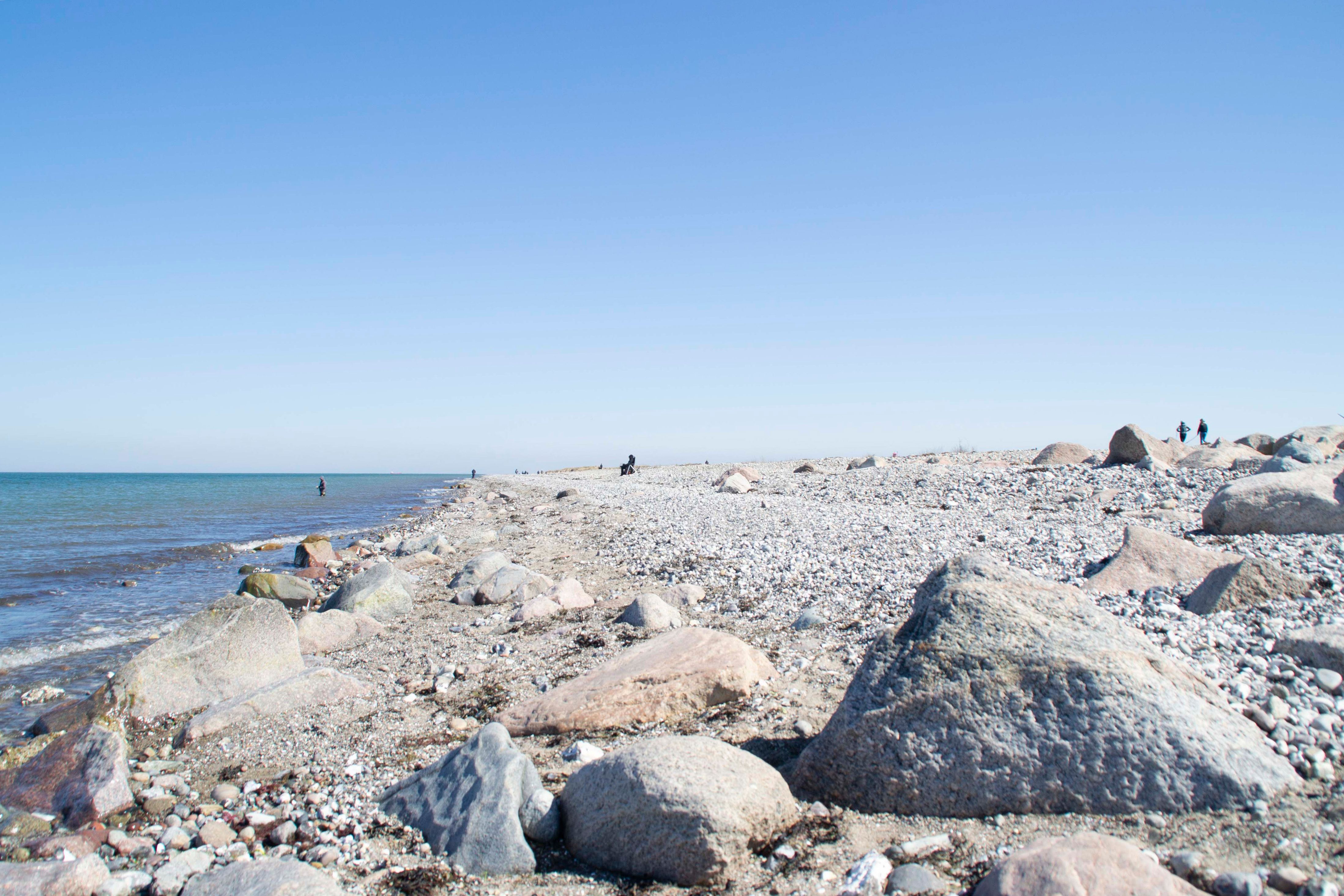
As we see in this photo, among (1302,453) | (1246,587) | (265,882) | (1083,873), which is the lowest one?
(265,882)

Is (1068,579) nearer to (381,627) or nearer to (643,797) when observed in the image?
(643,797)

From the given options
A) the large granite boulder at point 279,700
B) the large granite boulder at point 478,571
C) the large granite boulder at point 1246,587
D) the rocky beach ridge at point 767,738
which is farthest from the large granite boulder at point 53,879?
the large granite boulder at point 1246,587

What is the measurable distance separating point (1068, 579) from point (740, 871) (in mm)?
6634

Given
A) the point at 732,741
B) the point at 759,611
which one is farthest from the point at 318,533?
the point at 732,741

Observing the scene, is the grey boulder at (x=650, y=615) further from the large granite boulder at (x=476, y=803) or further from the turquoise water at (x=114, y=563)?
the turquoise water at (x=114, y=563)

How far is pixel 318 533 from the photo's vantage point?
28.3m

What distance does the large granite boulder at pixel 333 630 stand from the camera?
384 inches

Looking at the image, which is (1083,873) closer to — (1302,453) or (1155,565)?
(1155,565)

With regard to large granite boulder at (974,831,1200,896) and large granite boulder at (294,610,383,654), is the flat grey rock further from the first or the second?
large granite boulder at (294,610,383,654)

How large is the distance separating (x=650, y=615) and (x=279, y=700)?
417 centimetres

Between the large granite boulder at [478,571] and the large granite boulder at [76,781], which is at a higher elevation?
the large granite boulder at [478,571]

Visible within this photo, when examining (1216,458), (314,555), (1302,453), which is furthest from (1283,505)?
(314,555)

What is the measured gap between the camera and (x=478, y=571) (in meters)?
12.6

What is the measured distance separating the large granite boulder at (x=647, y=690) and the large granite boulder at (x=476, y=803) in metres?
0.95
